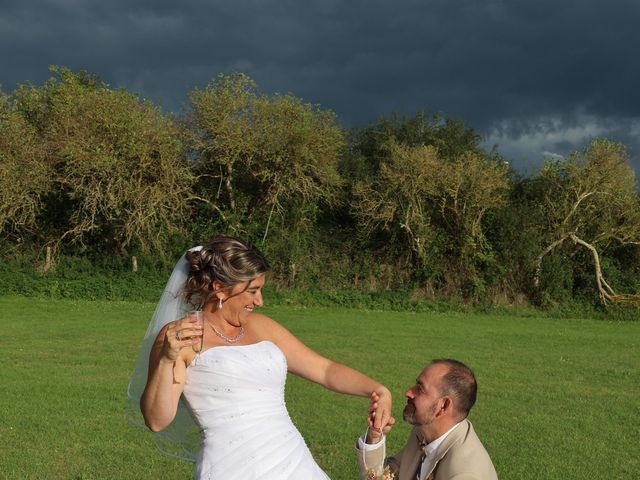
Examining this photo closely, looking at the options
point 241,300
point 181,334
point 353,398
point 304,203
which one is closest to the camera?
point 181,334

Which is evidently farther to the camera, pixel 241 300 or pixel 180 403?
pixel 180 403

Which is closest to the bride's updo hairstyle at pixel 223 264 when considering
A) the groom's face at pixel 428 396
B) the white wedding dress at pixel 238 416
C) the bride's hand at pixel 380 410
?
the white wedding dress at pixel 238 416

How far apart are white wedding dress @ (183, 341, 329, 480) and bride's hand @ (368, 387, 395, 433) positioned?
428 millimetres

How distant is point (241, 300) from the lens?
3.66 metres

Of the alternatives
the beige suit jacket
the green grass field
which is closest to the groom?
the beige suit jacket

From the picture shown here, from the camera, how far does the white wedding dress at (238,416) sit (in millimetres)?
3533

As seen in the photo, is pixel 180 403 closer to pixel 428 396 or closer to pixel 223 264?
pixel 223 264

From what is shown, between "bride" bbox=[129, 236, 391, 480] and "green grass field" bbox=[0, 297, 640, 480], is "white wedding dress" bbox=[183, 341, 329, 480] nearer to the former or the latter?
"bride" bbox=[129, 236, 391, 480]

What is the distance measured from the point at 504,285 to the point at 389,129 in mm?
9574

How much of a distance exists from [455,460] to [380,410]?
0.43 m

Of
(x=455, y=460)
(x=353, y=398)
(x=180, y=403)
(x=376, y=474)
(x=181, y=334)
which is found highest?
(x=181, y=334)

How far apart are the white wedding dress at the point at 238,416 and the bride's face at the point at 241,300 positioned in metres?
0.16

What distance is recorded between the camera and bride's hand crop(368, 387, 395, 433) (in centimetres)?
376

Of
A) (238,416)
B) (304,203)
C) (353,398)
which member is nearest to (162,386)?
(238,416)
